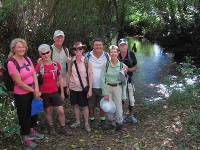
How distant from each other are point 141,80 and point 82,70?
28.9 ft

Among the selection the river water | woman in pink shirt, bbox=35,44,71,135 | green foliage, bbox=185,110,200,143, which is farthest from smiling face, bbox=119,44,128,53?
the river water

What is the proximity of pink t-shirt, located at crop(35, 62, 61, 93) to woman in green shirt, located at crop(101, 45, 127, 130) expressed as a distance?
38.0 inches

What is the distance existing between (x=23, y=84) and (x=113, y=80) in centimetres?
195

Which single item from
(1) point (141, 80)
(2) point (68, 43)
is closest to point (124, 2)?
(1) point (141, 80)

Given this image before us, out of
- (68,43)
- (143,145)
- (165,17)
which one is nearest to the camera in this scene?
(143,145)

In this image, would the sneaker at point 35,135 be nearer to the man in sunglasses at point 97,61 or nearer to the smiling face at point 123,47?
the man in sunglasses at point 97,61

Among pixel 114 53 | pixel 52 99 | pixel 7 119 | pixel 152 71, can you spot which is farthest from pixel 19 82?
pixel 152 71

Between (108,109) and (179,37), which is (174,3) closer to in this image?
(179,37)

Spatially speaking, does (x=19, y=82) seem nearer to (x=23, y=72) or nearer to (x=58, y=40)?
(x=23, y=72)

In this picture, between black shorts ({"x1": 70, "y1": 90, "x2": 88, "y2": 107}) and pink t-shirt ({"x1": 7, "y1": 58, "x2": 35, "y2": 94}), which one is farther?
black shorts ({"x1": 70, "y1": 90, "x2": 88, "y2": 107})

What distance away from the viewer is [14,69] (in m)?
6.34

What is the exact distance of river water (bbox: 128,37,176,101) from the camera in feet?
43.8

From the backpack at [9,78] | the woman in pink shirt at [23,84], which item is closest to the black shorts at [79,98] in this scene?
the woman in pink shirt at [23,84]

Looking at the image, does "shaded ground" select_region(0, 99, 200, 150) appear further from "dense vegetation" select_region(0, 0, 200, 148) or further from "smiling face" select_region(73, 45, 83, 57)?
"smiling face" select_region(73, 45, 83, 57)
